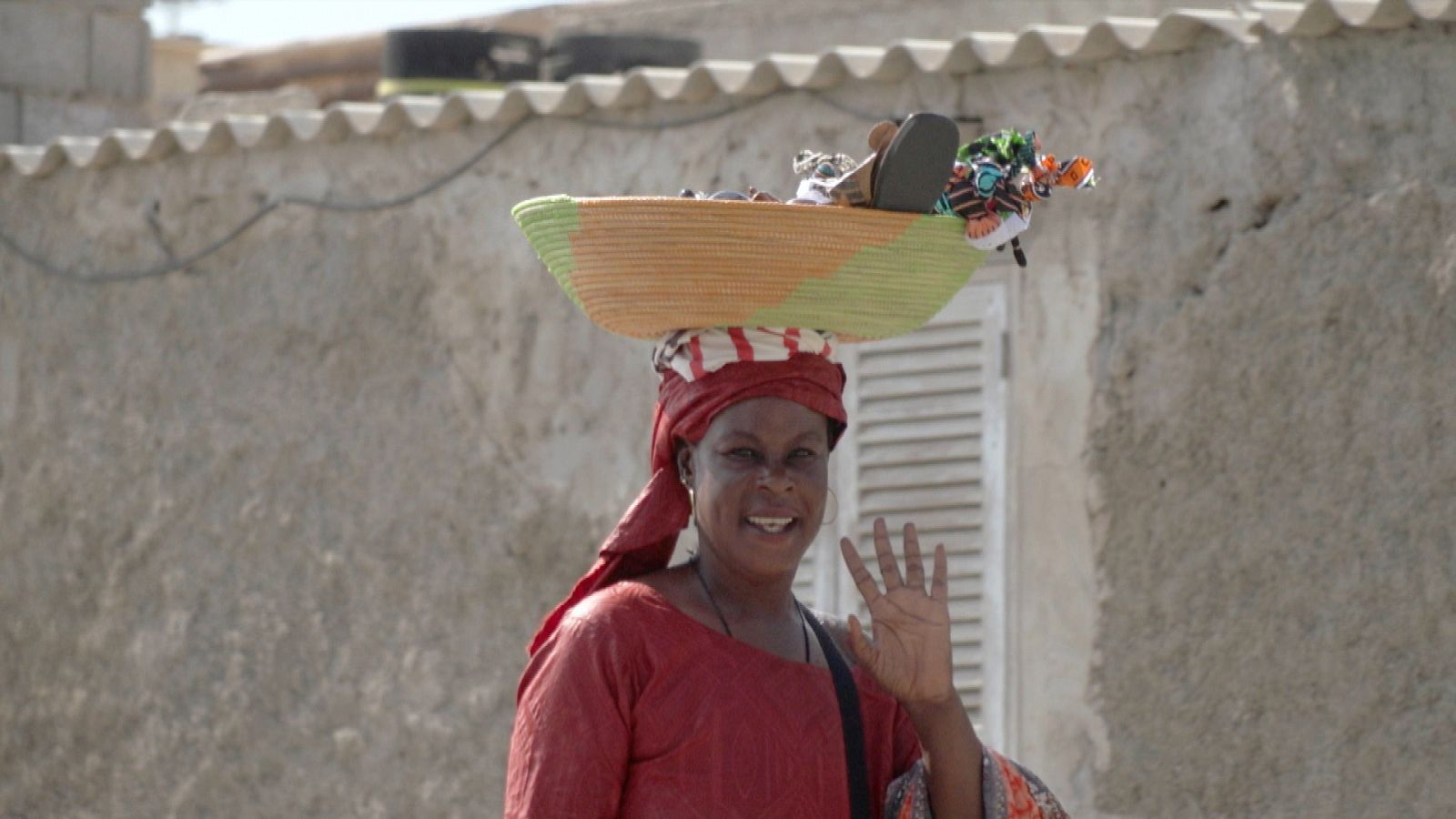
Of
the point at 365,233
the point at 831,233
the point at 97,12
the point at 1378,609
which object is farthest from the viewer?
the point at 97,12

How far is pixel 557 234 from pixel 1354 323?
8.35 feet

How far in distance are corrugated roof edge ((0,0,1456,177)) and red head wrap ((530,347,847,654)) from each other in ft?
7.85

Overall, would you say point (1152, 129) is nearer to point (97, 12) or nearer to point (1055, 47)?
point (1055, 47)

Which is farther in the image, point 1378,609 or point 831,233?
point 1378,609

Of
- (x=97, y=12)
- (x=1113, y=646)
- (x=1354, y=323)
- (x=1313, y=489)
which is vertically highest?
(x=97, y=12)

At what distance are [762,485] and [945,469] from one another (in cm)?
275

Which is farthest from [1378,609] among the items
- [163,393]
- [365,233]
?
[163,393]

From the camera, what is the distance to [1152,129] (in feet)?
17.7

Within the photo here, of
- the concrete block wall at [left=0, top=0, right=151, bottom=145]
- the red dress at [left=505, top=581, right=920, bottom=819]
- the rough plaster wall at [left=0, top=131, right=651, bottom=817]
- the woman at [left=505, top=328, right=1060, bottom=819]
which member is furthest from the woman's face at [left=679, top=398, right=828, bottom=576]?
the concrete block wall at [left=0, top=0, right=151, bottom=145]

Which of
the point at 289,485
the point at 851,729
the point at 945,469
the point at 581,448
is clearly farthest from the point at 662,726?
the point at 289,485

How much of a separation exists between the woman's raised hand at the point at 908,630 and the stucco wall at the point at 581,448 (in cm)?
226

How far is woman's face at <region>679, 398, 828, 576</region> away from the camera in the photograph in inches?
122

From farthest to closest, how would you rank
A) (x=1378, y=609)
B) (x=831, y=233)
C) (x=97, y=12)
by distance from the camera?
(x=97, y=12), (x=1378, y=609), (x=831, y=233)

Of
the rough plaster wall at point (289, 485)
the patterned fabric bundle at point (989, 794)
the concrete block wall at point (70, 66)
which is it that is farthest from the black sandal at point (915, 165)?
the concrete block wall at point (70, 66)
